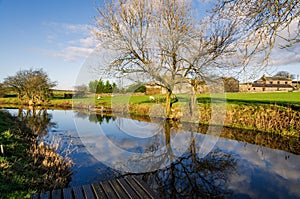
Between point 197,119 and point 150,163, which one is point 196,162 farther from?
point 197,119

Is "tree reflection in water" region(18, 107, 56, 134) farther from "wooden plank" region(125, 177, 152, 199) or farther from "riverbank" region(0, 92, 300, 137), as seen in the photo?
"wooden plank" region(125, 177, 152, 199)

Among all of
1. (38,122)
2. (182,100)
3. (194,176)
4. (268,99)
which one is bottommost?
(194,176)

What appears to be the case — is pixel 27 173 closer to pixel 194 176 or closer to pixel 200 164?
pixel 194 176

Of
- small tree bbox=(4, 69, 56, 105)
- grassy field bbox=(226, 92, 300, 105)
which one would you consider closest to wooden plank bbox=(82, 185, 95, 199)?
grassy field bbox=(226, 92, 300, 105)

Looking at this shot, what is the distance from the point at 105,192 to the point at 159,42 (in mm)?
10620

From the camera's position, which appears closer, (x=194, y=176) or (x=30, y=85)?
(x=194, y=176)

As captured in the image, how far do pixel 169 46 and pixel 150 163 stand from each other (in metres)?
8.12

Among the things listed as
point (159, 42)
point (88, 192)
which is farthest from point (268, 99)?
point (88, 192)

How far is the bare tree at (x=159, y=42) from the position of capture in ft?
42.0

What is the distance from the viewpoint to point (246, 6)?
5.86m

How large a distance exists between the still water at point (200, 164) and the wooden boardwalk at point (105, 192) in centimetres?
133

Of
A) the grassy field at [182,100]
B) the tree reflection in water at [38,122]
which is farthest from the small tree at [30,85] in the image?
the tree reflection in water at [38,122]

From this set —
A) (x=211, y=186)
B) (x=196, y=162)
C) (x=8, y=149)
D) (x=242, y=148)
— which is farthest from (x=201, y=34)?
(x=8, y=149)

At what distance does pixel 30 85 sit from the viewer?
3316 centimetres
